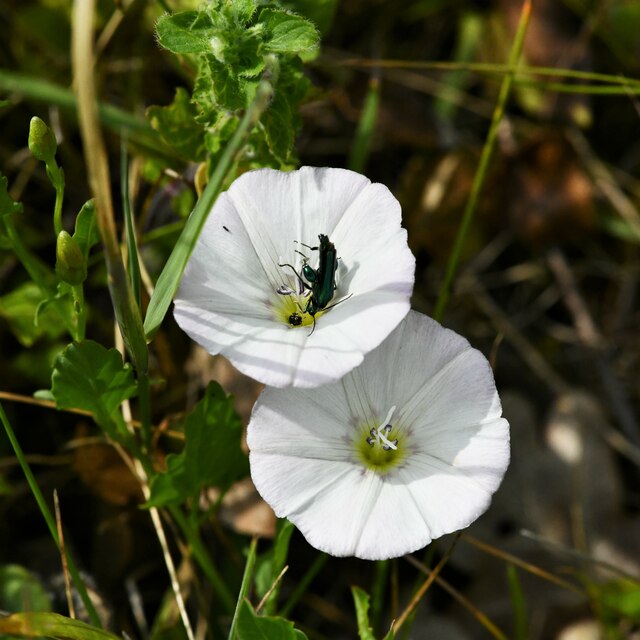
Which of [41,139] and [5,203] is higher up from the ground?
[41,139]

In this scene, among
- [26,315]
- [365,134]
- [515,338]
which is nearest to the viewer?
[26,315]

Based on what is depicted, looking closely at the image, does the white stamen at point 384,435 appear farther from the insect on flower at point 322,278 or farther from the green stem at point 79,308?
the green stem at point 79,308

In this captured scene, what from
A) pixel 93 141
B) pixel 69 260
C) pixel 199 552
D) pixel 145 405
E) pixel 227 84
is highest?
pixel 227 84

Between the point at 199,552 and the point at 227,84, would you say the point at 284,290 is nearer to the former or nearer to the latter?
the point at 227,84

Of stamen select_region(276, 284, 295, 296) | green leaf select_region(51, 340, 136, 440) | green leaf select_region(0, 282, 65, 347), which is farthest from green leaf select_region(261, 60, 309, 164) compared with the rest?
green leaf select_region(0, 282, 65, 347)

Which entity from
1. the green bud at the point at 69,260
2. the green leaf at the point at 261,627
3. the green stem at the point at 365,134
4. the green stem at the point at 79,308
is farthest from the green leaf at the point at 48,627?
the green stem at the point at 365,134

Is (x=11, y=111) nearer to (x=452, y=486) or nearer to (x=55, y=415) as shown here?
(x=55, y=415)

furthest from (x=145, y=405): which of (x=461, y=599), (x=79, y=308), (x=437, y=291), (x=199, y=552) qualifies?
(x=437, y=291)
